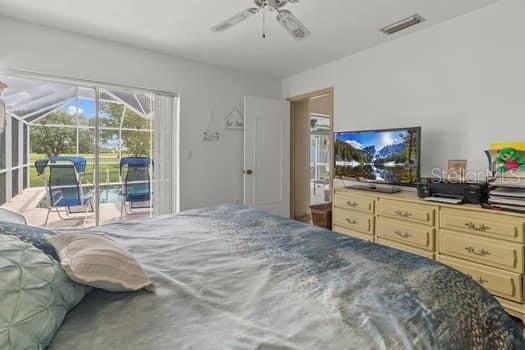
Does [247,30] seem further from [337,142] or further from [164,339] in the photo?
[164,339]

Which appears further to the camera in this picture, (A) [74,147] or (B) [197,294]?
(A) [74,147]

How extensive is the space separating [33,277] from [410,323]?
105 cm

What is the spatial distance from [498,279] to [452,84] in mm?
1746

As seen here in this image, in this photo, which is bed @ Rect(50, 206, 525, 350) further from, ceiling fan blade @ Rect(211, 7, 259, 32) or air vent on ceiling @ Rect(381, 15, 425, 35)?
air vent on ceiling @ Rect(381, 15, 425, 35)

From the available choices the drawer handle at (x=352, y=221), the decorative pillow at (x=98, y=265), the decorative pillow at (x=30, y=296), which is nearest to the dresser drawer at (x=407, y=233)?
the drawer handle at (x=352, y=221)

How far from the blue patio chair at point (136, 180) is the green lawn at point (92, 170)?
94 mm

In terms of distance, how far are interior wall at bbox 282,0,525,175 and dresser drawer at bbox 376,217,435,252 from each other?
727mm

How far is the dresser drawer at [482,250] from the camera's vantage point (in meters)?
1.95

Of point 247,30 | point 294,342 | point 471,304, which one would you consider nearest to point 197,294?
point 294,342

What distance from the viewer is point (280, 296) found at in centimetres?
97

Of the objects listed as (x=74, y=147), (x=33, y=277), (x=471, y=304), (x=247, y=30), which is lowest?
(x=471, y=304)

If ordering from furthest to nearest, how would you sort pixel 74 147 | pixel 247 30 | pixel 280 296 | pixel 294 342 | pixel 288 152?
pixel 288 152, pixel 74 147, pixel 247 30, pixel 280 296, pixel 294 342

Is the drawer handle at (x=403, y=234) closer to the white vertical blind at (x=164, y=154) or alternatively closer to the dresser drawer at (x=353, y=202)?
the dresser drawer at (x=353, y=202)

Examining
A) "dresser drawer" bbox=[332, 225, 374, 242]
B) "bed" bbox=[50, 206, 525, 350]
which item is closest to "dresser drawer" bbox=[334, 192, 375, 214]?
"dresser drawer" bbox=[332, 225, 374, 242]
